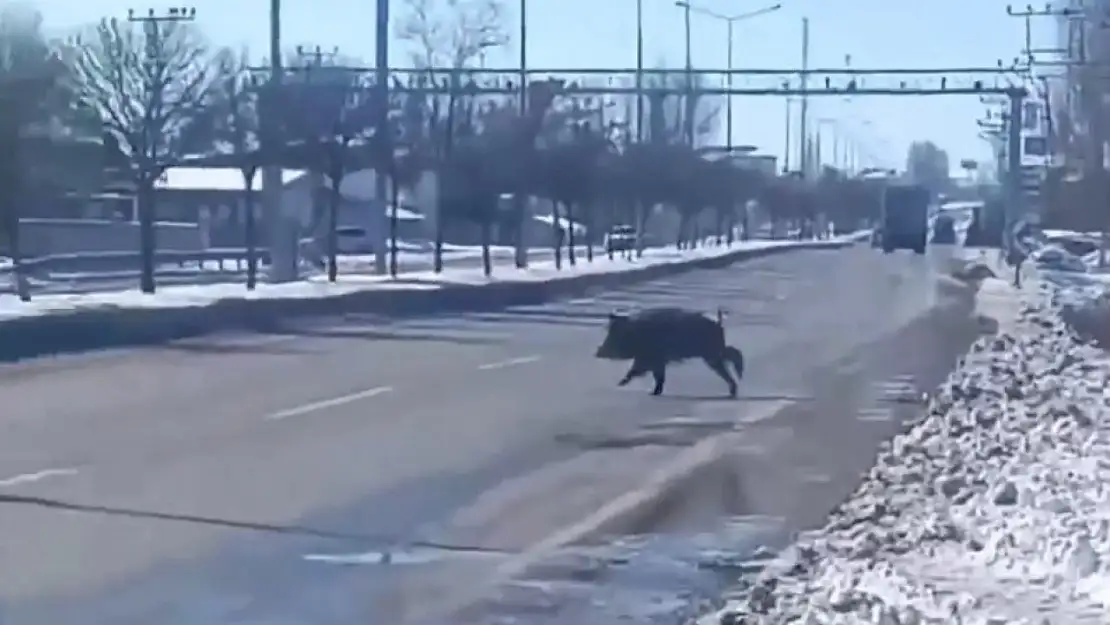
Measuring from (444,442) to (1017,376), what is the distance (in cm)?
909

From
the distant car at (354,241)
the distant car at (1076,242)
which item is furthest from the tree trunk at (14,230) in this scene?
the distant car at (1076,242)

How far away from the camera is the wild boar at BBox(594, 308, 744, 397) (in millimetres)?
25391

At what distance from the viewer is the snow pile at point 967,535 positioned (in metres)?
10.3

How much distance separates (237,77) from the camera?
54500mm

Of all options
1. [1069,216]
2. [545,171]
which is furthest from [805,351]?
[1069,216]

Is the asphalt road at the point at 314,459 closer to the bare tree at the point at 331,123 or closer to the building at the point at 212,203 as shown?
the bare tree at the point at 331,123

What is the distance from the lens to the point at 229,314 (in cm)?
3681

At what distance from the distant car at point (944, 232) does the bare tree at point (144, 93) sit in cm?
9041

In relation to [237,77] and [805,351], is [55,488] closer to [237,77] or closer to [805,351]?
[805,351]

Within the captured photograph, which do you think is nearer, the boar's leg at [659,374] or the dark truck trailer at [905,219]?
the boar's leg at [659,374]

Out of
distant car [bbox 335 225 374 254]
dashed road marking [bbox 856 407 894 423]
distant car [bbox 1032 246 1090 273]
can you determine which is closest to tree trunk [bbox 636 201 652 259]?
distant car [bbox 335 225 374 254]

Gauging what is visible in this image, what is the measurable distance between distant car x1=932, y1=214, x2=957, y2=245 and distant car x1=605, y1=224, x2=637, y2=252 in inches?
1823

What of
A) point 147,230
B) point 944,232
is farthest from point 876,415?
point 944,232

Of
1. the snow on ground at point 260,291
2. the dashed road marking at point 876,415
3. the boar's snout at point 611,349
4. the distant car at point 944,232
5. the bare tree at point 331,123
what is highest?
the bare tree at point 331,123
